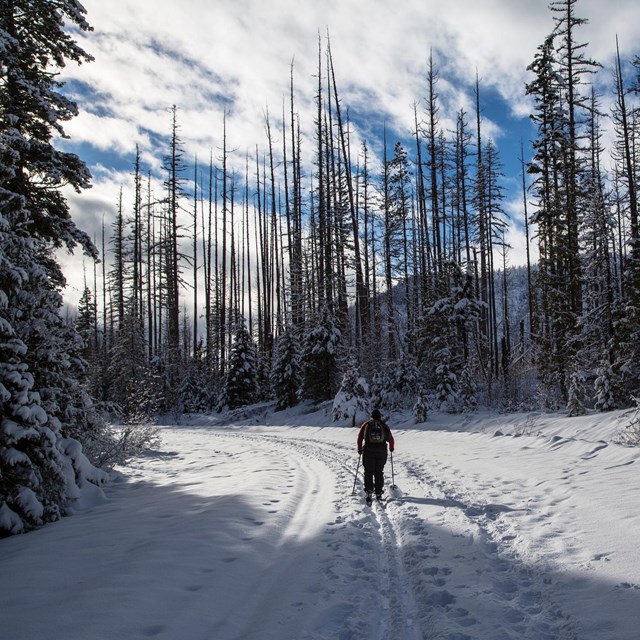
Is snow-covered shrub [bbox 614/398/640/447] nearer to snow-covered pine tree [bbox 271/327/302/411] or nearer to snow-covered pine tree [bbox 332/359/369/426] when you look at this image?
snow-covered pine tree [bbox 332/359/369/426]

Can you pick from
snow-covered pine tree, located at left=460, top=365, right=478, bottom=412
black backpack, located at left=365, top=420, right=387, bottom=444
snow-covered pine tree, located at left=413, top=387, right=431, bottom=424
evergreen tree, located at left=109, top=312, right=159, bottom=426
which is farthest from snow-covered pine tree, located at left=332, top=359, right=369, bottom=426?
evergreen tree, located at left=109, top=312, right=159, bottom=426

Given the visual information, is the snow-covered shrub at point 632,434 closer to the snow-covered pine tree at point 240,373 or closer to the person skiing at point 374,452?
the person skiing at point 374,452

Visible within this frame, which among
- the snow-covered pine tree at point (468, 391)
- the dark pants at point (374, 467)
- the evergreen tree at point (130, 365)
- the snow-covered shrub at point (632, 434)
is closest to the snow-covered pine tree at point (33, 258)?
the dark pants at point (374, 467)

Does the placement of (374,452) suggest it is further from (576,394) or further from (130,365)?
(130,365)

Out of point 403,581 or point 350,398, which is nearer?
point 403,581

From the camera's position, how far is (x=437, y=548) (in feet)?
18.1

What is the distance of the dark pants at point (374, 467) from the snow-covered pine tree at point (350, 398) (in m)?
13.0

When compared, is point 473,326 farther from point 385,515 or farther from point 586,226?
point 385,515

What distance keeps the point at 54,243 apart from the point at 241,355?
75.3 feet

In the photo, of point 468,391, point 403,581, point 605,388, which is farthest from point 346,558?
point 468,391

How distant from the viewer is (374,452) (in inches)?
332

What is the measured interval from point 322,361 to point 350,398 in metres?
5.57

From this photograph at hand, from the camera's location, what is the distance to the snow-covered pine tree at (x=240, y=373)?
32250 mm

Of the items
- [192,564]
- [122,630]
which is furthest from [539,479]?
[122,630]
